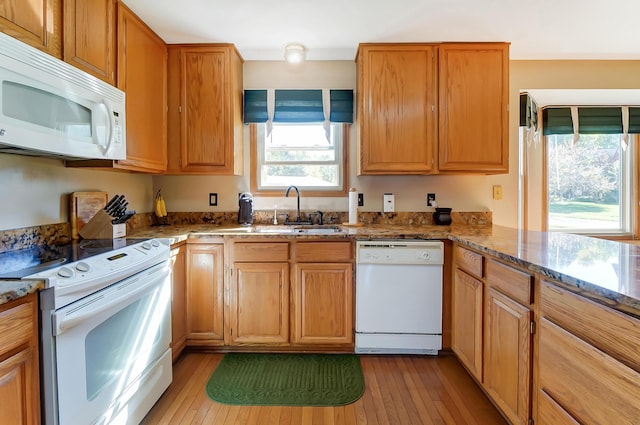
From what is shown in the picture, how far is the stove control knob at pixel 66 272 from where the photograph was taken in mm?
1114

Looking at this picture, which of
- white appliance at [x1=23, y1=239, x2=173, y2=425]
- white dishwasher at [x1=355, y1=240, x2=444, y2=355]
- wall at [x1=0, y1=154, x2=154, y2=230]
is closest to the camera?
white appliance at [x1=23, y1=239, x2=173, y2=425]

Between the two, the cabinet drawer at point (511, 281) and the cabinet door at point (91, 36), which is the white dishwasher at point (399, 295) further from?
the cabinet door at point (91, 36)

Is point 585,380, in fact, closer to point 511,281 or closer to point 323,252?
point 511,281

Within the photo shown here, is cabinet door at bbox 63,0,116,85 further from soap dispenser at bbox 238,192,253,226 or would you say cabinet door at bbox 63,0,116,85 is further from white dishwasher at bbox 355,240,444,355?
white dishwasher at bbox 355,240,444,355

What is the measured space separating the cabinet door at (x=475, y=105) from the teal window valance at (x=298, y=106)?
2.60 ft

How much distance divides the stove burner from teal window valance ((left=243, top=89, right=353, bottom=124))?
150cm

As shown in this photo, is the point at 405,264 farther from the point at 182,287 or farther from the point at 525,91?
the point at 525,91

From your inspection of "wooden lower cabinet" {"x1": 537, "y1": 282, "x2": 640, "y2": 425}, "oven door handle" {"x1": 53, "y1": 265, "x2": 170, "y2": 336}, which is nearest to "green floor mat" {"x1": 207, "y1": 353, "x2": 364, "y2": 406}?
"oven door handle" {"x1": 53, "y1": 265, "x2": 170, "y2": 336}

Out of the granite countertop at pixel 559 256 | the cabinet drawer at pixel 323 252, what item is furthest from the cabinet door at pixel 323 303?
the granite countertop at pixel 559 256

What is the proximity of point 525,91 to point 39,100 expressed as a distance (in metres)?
3.32

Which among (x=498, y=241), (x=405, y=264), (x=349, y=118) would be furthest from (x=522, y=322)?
(x=349, y=118)

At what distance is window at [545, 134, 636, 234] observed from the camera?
3010 mm

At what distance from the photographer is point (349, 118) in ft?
9.00

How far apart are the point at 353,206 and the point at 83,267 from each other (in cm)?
187
